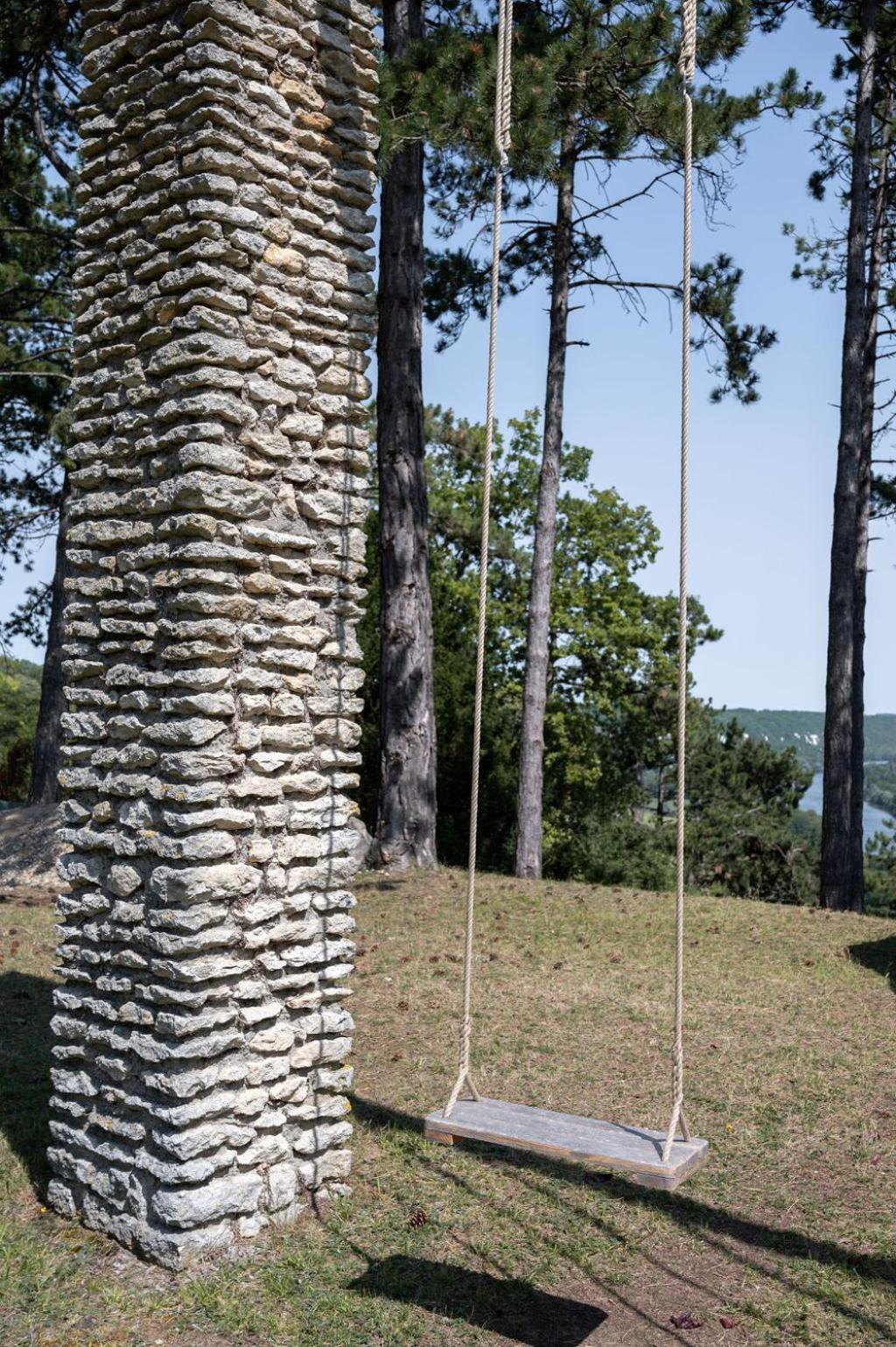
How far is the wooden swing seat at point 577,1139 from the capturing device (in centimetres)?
358

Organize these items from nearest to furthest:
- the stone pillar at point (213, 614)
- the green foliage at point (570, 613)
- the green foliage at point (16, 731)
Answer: the stone pillar at point (213, 614) → the green foliage at point (570, 613) → the green foliage at point (16, 731)

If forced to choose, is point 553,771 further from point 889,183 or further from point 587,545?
point 889,183

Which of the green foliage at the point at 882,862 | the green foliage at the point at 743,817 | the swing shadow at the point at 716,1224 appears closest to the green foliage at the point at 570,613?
the green foliage at the point at 743,817

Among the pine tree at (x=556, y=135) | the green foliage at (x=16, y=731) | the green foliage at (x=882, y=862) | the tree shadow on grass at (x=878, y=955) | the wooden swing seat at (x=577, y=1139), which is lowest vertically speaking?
the green foliage at (x=882, y=862)

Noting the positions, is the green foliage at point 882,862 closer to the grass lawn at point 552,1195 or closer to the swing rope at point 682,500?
the grass lawn at point 552,1195

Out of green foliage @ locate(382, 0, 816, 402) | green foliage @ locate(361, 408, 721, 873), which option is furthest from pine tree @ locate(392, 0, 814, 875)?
green foliage @ locate(361, 408, 721, 873)

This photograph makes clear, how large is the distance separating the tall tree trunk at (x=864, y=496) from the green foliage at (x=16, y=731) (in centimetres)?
1554

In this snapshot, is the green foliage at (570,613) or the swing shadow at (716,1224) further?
the green foliage at (570,613)

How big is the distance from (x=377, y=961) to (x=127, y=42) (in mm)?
6035

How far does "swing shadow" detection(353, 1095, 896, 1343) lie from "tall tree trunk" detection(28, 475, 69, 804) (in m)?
9.82

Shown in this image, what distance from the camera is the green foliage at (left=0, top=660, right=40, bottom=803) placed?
25.6 m

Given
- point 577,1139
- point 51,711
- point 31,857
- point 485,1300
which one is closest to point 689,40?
point 577,1139

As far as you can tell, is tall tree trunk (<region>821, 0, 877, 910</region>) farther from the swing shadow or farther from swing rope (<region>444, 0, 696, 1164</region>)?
swing rope (<region>444, 0, 696, 1164</region>)

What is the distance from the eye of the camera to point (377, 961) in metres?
8.58
